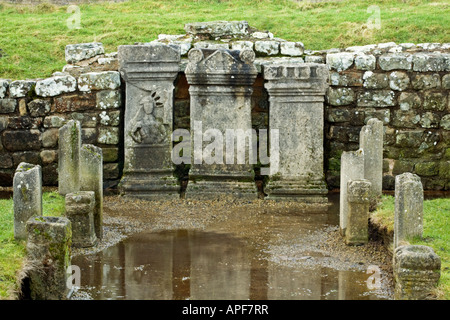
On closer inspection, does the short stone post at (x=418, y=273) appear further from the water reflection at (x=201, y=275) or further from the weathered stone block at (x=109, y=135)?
the weathered stone block at (x=109, y=135)

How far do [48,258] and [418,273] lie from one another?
2.96 metres

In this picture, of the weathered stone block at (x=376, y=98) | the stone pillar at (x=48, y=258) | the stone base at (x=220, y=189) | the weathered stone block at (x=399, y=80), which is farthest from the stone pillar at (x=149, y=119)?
the stone pillar at (x=48, y=258)

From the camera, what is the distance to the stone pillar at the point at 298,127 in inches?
395

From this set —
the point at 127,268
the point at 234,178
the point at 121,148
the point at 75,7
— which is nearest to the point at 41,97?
the point at 121,148

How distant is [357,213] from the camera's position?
24.9ft

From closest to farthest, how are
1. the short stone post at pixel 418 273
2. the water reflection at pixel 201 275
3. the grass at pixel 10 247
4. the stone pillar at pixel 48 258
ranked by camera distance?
1. the grass at pixel 10 247
2. the short stone post at pixel 418 273
3. the stone pillar at pixel 48 258
4. the water reflection at pixel 201 275

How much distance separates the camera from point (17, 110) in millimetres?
10570

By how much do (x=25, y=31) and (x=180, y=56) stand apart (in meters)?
6.69

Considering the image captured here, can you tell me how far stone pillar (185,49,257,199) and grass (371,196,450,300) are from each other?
2.26 meters

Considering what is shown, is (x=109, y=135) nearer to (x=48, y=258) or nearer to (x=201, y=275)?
(x=201, y=275)

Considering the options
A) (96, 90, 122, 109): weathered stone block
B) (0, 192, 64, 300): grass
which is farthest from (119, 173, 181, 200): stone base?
(0, 192, 64, 300): grass

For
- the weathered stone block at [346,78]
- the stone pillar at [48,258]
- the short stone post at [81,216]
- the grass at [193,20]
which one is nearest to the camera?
the stone pillar at [48,258]

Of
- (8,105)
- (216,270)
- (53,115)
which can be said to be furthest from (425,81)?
(8,105)

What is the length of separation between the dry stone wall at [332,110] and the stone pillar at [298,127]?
2.10 feet
